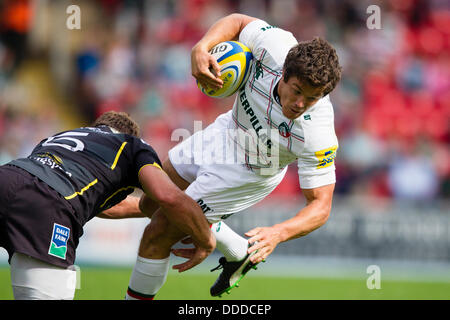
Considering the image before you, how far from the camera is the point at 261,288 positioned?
880cm

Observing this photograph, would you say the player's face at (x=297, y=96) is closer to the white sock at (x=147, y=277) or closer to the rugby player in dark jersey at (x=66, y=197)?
the rugby player in dark jersey at (x=66, y=197)

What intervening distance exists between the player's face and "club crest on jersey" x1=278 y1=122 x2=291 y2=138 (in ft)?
0.94

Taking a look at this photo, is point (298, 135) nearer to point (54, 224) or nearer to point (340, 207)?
point (54, 224)

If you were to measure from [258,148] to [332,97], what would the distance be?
749cm

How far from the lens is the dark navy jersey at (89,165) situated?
4180 mm

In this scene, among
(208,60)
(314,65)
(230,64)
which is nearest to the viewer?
(314,65)

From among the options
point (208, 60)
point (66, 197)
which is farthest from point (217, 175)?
point (66, 197)

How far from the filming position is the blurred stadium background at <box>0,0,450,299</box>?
10422 mm

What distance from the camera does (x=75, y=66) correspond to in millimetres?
12453

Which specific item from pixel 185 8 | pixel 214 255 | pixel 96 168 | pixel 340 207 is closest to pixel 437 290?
pixel 340 207

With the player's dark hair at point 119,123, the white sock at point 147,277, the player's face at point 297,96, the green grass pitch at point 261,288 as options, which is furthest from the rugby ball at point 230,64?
the green grass pitch at point 261,288

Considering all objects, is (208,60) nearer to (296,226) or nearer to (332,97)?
(296,226)

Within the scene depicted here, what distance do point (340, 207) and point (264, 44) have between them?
19.9ft

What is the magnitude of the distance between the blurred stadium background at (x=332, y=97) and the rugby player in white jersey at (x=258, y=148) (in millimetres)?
4510
